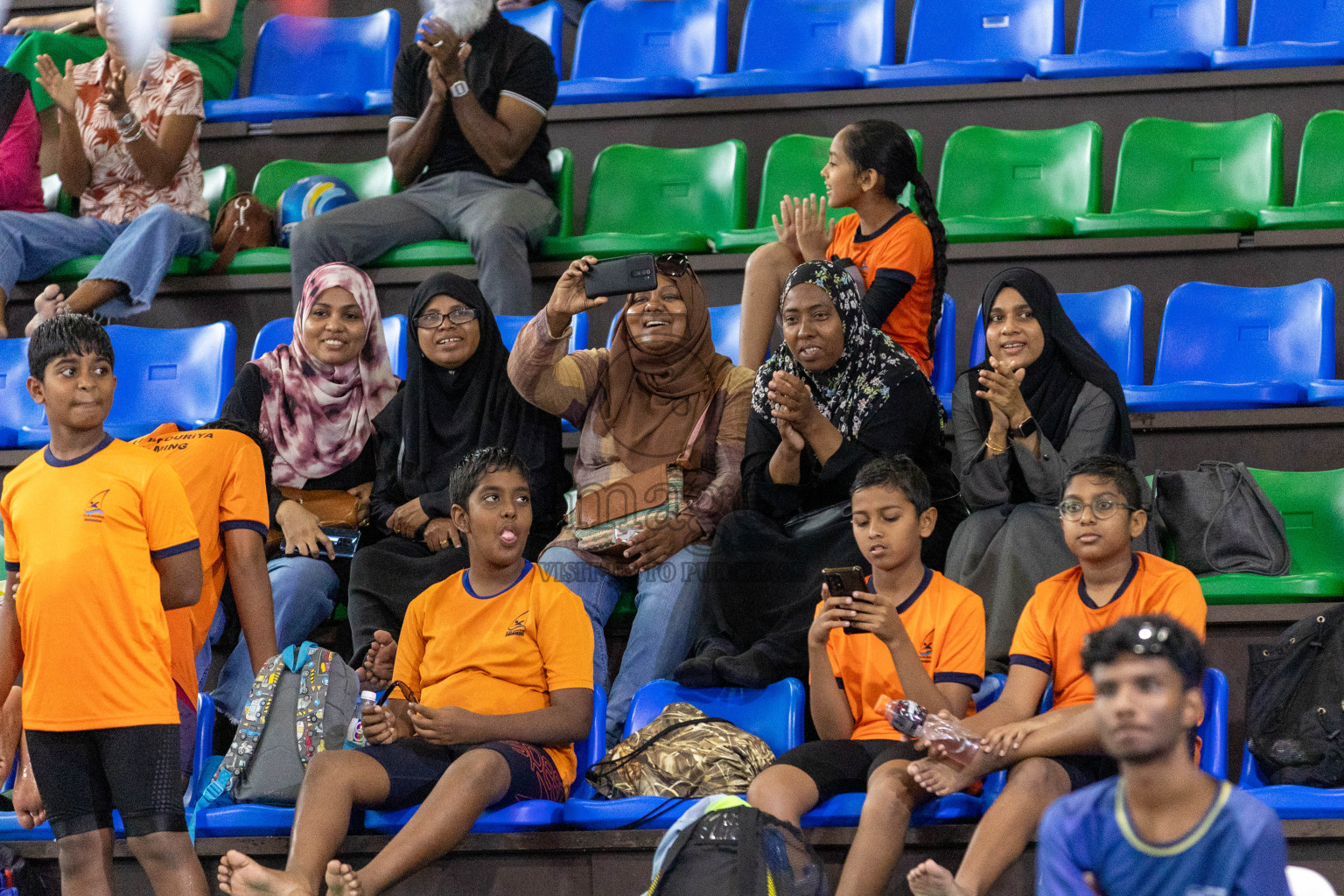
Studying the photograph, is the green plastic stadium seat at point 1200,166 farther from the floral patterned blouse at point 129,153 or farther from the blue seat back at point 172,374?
the floral patterned blouse at point 129,153

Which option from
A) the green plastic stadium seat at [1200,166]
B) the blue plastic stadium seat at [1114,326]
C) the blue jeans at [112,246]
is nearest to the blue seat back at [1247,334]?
the blue plastic stadium seat at [1114,326]

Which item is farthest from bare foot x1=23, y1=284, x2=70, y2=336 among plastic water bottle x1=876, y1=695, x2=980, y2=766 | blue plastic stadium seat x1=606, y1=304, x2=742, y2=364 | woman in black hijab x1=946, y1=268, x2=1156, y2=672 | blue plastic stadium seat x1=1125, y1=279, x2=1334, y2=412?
blue plastic stadium seat x1=1125, y1=279, x2=1334, y2=412

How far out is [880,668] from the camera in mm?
2904

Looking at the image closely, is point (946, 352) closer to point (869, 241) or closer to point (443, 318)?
point (869, 241)

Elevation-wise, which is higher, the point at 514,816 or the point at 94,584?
the point at 94,584

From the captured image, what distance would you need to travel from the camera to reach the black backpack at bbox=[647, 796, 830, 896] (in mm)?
2408

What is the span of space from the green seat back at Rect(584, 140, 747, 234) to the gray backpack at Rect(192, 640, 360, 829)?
89.9 inches

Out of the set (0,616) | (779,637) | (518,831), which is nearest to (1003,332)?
(779,637)

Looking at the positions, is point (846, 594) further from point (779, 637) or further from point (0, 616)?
point (0, 616)

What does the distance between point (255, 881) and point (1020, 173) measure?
3.30m

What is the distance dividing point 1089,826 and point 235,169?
14.6 ft

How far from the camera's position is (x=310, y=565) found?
3.52 m

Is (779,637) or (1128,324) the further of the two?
(1128,324)

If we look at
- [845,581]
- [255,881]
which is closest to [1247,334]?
[845,581]
